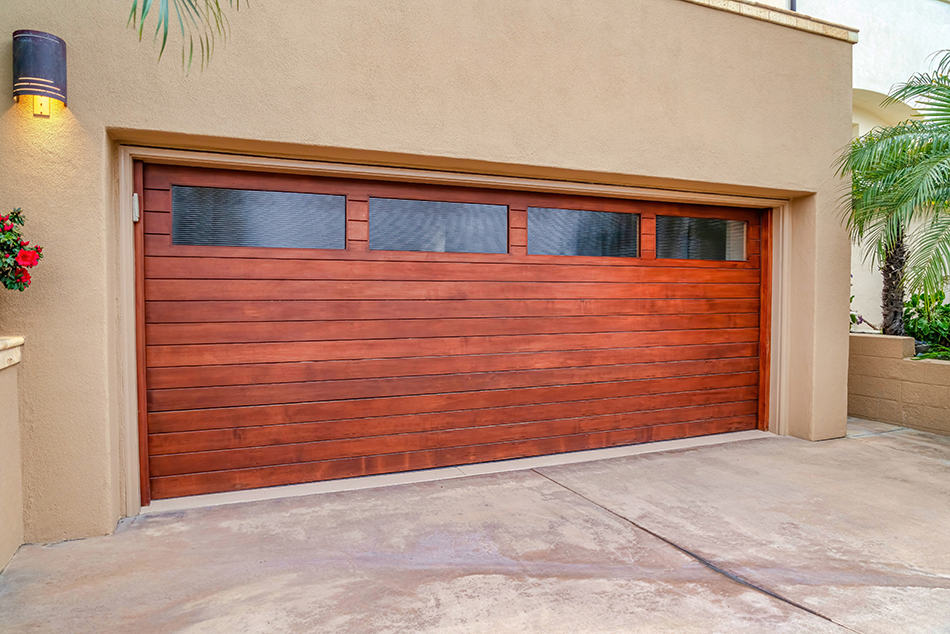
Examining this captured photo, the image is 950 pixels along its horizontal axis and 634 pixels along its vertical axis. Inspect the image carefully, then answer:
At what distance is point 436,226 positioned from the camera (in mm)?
4254

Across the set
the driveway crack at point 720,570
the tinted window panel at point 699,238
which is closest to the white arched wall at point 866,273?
the tinted window panel at point 699,238

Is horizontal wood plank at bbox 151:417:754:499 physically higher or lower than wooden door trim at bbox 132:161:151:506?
lower

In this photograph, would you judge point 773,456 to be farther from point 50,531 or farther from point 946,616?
point 50,531

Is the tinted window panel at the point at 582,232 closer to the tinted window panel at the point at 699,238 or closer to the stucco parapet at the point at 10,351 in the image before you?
the tinted window panel at the point at 699,238

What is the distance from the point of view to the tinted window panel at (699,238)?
5.05 meters

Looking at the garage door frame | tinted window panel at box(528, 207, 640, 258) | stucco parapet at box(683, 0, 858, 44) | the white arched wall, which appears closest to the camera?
the garage door frame

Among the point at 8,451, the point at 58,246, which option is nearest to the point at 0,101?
the point at 58,246

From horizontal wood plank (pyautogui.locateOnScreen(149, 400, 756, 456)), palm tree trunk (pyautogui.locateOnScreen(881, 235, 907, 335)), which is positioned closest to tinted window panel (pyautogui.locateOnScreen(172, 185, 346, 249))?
horizontal wood plank (pyautogui.locateOnScreen(149, 400, 756, 456))

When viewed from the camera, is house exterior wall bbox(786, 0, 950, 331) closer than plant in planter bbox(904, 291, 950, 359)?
No

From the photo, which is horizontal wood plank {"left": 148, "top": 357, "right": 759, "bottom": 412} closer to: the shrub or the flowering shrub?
the flowering shrub

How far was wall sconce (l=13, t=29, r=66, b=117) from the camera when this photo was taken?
281cm

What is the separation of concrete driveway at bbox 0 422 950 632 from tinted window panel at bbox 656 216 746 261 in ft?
6.40

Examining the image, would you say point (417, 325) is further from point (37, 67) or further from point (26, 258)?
point (37, 67)

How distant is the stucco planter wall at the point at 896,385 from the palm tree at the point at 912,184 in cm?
120
